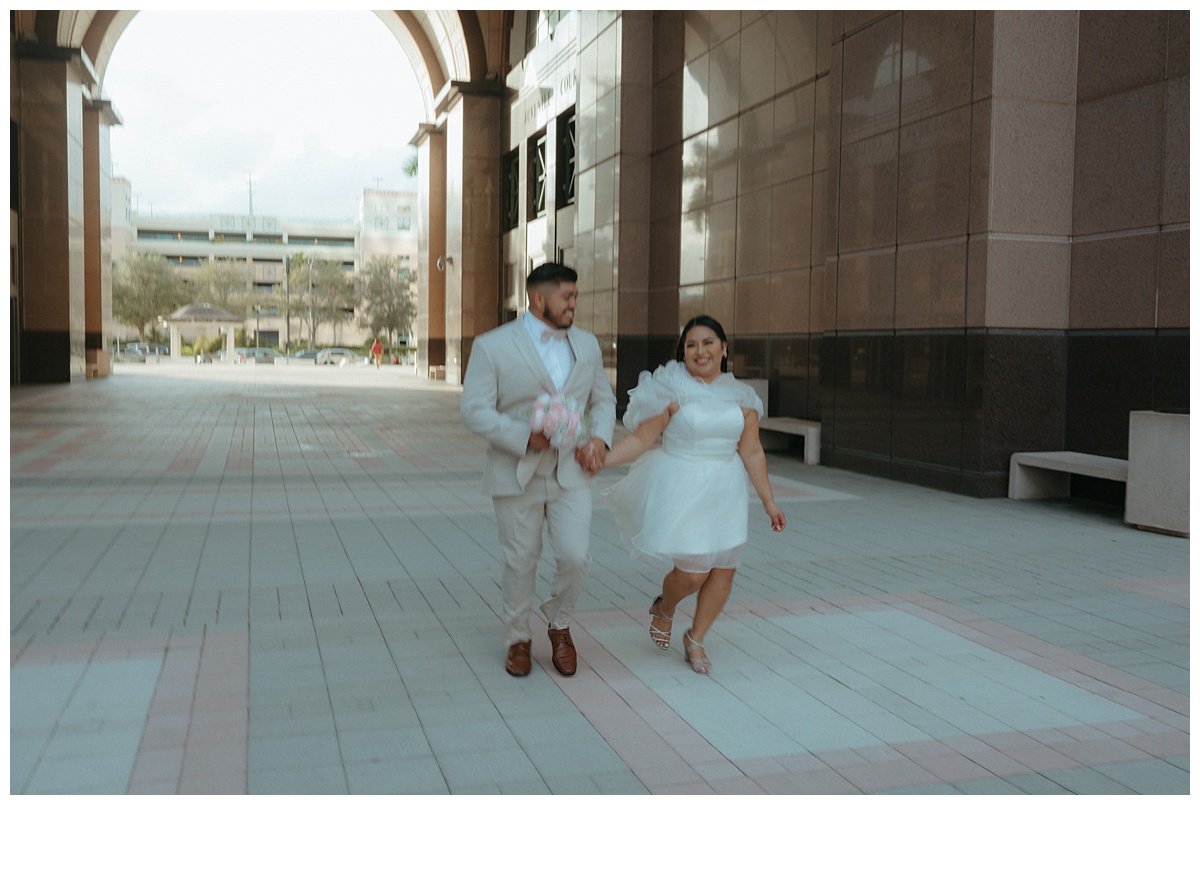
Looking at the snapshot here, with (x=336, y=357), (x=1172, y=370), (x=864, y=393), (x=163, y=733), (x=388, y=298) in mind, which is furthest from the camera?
(x=388, y=298)

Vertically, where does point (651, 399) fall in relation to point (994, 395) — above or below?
above

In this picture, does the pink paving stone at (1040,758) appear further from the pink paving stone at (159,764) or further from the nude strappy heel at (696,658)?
the pink paving stone at (159,764)

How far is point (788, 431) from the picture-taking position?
1384 cm

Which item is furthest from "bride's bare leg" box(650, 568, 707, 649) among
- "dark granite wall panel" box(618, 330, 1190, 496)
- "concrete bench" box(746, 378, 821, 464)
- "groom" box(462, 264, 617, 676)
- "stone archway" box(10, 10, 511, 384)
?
"stone archway" box(10, 10, 511, 384)

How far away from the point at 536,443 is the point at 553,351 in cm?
42

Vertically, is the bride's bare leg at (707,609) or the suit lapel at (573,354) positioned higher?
the suit lapel at (573,354)

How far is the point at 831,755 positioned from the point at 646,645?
156 cm

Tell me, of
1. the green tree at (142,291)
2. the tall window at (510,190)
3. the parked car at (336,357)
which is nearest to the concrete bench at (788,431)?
the tall window at (510,190)

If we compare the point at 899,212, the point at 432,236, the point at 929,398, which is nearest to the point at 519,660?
the point at 929,398

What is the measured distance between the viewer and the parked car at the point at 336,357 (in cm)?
6562

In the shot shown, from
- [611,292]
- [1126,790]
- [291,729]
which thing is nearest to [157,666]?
[291,729]

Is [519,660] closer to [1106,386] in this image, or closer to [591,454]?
[591,454]

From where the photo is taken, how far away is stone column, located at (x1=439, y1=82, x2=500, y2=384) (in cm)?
3384

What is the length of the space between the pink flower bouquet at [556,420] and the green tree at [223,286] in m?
79.5
